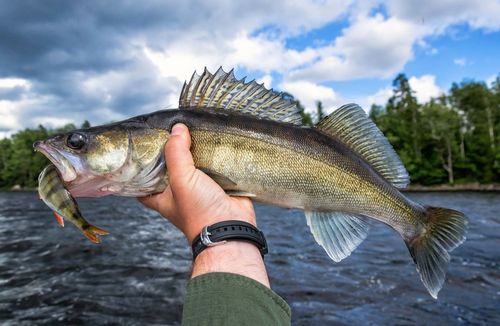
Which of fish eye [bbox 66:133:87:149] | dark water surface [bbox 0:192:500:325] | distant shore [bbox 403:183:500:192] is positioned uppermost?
fish eye [bbox 66:133:87:149]

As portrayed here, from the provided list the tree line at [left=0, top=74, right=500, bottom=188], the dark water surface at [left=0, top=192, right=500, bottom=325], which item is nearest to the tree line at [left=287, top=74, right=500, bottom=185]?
the tree line at [left=0, top=74, right=500, bottom=188]

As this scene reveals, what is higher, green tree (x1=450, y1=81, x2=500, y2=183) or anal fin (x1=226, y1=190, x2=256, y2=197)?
green tree (x1=450, y1=81, x2=500, y2=183)

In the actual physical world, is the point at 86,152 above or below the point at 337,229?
above

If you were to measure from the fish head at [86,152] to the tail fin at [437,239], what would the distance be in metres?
2.38

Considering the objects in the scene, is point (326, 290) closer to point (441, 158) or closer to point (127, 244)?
point (127, 244)

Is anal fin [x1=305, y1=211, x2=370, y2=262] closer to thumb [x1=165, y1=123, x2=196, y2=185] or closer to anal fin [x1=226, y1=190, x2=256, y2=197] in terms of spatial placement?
anal fin [x1=226, y1=190, x2=256, y2=197]

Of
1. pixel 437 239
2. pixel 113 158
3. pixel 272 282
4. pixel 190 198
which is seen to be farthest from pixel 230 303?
pixel 272 282

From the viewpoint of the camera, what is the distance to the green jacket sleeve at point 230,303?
173cm

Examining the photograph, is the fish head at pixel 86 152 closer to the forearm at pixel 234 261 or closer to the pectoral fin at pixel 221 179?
the pectoral fin at pixel 221 179

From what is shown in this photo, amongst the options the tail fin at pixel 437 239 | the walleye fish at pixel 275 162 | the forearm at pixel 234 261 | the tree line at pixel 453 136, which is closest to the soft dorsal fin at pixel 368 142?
the walleye fish at pixel 275 162

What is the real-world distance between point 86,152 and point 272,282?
812 centimetres

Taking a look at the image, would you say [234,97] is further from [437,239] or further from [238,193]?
[437,239]

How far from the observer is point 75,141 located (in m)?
3.18

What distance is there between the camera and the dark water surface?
8492 millimetres
